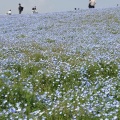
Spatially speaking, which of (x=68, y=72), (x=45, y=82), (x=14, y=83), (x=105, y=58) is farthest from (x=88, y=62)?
(x=14, y=83)

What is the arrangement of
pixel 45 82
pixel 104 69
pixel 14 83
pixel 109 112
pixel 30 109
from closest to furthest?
pixel 109 112 < pixel 30 109 < pixel 14 83 < pixel 45 82 < pixel 104 69

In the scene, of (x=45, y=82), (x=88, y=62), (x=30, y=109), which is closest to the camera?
(x=30, y=109)

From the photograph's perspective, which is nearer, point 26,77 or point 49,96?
point 49,96

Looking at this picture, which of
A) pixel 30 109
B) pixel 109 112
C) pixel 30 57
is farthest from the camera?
pixel 30 57

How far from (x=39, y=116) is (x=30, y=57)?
547cm

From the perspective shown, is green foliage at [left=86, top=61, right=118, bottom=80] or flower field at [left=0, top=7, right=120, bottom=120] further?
green foliage at [left=86, top=61, right=118, bottom=80]

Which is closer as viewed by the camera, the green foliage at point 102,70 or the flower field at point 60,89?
the flower field at point 60,89

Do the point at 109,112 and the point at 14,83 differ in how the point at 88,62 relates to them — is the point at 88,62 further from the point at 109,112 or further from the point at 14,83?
the point at 109,112

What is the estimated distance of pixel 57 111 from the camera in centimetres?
517

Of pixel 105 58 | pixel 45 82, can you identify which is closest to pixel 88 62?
pixel 105 58

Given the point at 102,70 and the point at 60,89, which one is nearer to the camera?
the point at 60,89

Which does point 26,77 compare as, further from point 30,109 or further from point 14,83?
point 30,109

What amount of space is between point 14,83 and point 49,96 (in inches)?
51.5

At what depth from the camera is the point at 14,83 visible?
22.5 feet
